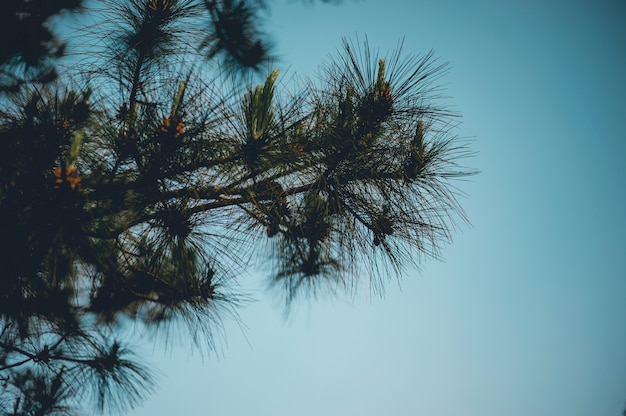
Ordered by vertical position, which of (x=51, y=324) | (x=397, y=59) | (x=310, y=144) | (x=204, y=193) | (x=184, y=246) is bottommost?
(x=51, y=324)

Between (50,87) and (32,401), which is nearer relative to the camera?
(50,87)

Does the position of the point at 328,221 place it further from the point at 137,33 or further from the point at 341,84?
the point at 137,33

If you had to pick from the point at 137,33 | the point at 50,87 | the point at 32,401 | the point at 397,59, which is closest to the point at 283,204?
the point at 397,59

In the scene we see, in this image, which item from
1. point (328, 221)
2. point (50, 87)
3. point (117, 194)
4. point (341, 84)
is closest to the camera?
point (117, 194)

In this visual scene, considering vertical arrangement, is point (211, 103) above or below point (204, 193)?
above

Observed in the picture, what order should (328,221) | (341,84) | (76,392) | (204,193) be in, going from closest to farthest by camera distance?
(204,193)
(341,84)
(328,221)
(76,392)

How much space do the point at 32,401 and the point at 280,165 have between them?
1.88 metres

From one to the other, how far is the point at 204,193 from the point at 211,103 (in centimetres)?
31

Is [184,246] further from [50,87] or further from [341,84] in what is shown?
[50,87]

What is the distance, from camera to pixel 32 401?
1793 mm

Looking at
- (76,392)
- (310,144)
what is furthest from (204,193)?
(76,392)

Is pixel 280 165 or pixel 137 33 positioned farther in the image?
pixel 137 33

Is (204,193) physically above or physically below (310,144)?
below

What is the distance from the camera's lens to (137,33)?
1.39 m
